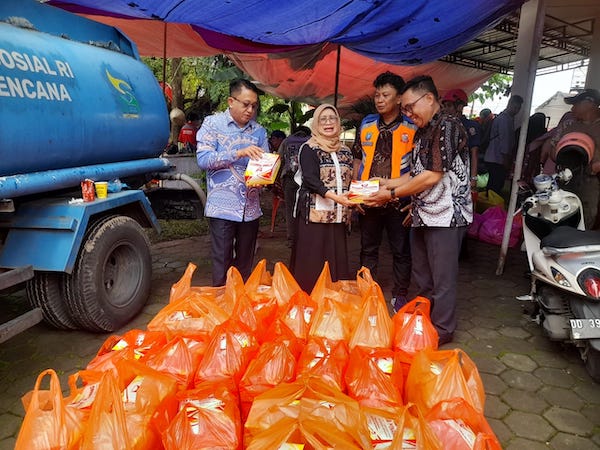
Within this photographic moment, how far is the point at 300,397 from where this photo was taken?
1577 millimetres

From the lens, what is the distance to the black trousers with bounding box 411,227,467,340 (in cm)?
296

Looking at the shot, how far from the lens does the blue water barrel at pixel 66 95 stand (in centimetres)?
249

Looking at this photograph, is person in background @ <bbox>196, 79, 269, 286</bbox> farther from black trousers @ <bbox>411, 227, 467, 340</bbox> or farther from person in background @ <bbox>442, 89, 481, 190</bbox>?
person in background @ <bbox>442, 89, 481, 190</bbox>

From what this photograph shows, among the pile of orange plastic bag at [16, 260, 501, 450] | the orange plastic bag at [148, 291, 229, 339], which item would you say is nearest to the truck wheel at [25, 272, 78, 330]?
the pile of orange plastic bag at [16, 260, 501, 450]

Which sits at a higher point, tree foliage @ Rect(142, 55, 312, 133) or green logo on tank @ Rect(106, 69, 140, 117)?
tree foliage @ Rect(142, 55, 312, 133)

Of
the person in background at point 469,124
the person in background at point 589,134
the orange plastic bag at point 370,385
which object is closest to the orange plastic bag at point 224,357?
the orange plastic bag at point 370,385

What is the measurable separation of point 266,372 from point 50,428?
2.59 ft

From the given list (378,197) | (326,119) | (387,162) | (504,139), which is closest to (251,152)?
(326,119)

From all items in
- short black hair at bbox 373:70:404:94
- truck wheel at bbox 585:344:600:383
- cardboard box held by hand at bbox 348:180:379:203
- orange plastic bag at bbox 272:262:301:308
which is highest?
short black hair at bbox 373:70:404:94

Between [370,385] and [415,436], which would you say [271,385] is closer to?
[370,385]

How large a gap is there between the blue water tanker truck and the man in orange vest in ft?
6.19

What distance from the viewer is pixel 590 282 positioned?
264 cm

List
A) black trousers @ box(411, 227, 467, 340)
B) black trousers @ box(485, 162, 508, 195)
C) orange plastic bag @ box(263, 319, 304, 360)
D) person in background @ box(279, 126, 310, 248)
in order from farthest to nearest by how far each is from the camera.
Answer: black trousers @ box(485, 162, 508, 195), person in background @ box(279, 126, 310, 248), black trousers @ box(411, 227, 467, 340), orange plastic bag @ box(263, 319, 304, 360)

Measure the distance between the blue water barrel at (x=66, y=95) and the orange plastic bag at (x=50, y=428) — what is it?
64.1 inches
